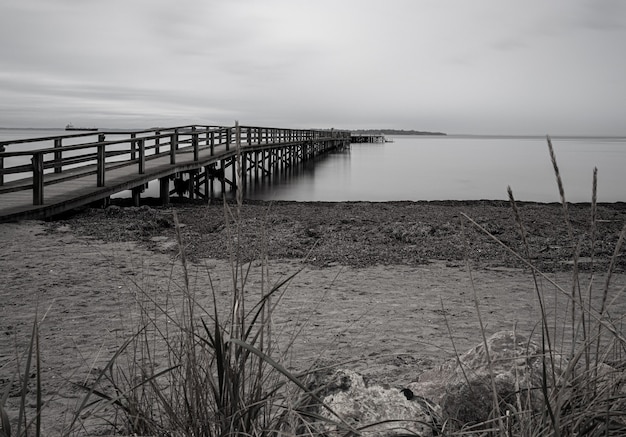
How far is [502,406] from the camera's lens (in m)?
2.20

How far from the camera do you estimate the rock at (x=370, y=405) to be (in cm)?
193

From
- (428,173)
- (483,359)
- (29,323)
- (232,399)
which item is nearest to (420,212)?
(29,323)

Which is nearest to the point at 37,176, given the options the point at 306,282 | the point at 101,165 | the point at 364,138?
the point at 101,165

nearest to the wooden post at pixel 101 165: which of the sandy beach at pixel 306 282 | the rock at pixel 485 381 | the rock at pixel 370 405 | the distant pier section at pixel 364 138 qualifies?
the sandy beach at pixel 306 282

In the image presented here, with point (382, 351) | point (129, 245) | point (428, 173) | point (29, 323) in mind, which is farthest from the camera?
point (428, 173)

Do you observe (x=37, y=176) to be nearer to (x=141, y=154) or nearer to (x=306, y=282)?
(x=141, y=154)

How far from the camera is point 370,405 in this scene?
6.59 feet

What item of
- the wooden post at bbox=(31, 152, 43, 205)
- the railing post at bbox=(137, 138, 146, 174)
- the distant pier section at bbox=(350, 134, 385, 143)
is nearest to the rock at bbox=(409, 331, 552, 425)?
the wooden post at bbox=(31, 152, 43, 205)

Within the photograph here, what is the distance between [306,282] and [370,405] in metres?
4.42

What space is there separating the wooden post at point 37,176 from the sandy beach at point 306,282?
0.65m

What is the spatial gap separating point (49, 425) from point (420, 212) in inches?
420

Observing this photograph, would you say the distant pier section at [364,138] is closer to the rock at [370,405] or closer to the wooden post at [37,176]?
the wooden post at [37,176]

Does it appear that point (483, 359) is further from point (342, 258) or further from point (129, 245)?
point (129, 245)

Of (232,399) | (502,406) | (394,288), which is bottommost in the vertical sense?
(394,288)
